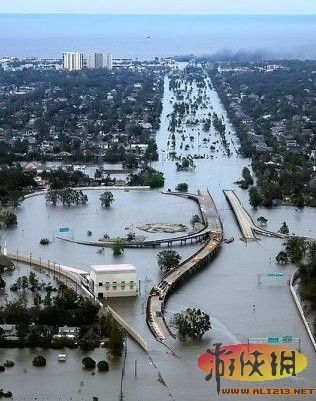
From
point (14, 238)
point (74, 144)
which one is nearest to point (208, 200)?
point (14, 238)

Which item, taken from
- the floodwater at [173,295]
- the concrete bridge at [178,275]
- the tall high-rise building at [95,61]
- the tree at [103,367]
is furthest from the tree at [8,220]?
Answer: the tall high-rise building at [95,61]

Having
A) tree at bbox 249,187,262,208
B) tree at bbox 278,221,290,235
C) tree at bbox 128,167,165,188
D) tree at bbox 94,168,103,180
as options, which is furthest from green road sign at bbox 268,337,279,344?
tree at bbox 94,168,103,180

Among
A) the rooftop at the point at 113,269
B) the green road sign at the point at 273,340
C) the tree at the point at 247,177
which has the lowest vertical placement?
the tree at the point at 247,177

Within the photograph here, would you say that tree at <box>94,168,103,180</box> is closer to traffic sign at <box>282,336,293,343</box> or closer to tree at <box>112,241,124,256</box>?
tree at <box>112,241,124,256</box>

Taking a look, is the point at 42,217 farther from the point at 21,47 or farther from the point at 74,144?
the point at 21,47

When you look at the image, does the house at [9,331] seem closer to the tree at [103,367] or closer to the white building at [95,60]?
the tree at [103,367]
